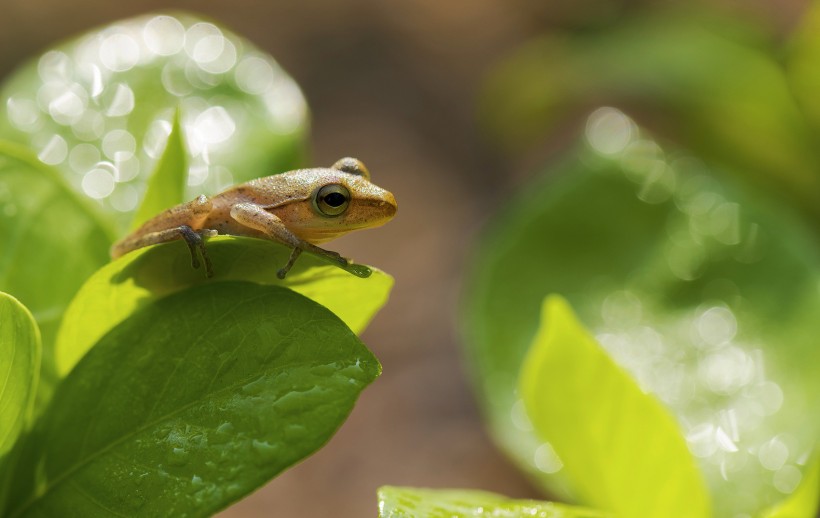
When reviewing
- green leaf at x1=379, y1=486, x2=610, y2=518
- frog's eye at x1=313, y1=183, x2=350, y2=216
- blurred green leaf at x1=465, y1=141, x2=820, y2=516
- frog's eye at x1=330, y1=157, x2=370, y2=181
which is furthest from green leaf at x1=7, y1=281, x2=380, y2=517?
blurred green leaf at x1=465, y1=141, x2=820, y2=516

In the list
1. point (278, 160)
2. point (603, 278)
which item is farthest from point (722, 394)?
point (278, 160)

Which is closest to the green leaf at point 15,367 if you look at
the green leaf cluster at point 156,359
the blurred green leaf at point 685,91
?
the green leaf cluster at point 156,359

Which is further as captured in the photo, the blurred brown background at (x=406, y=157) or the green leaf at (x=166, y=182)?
the blurred brown background at (x=406, y=157)

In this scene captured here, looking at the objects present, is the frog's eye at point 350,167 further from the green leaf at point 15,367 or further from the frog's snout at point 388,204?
the green leaf at point 15,367

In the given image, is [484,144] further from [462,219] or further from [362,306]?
[362,306]

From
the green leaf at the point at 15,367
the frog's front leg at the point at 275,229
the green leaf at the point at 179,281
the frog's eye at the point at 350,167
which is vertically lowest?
the green leaf at the point at 15,367

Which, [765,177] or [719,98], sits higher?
[719,98]
